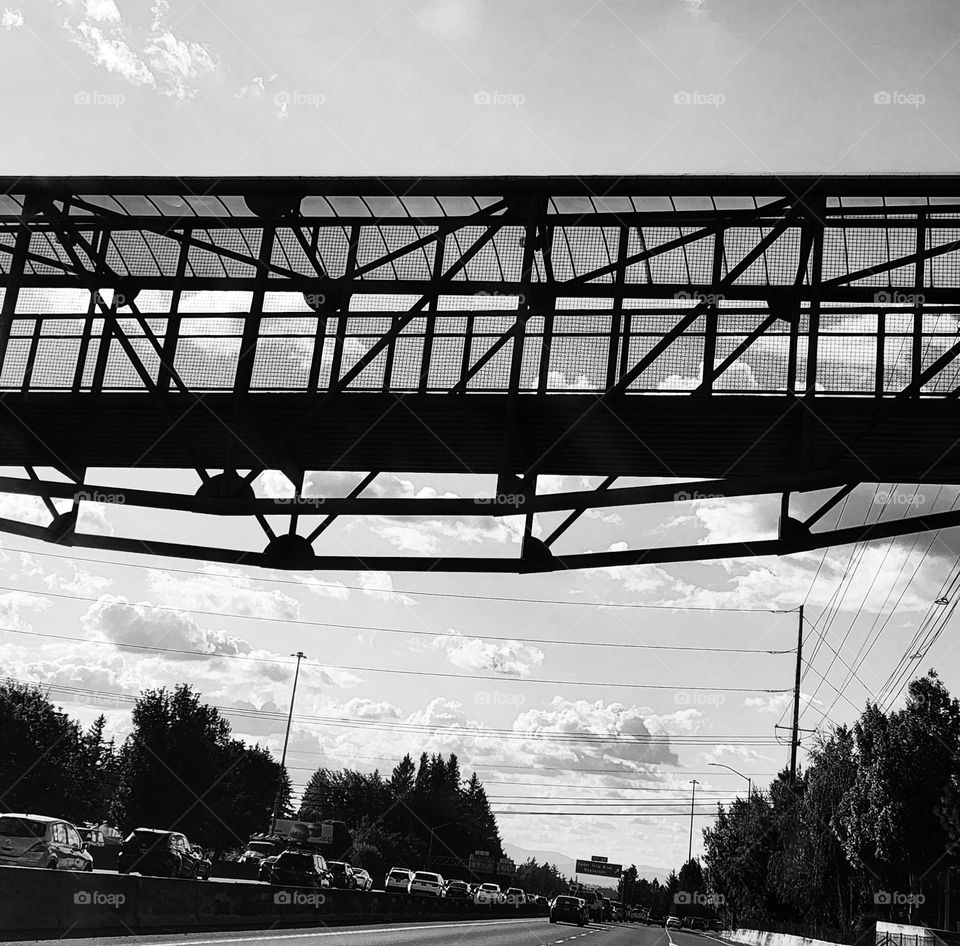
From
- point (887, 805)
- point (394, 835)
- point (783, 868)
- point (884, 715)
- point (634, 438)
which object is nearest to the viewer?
point (634, 438)

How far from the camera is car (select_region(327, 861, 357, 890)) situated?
153 feet

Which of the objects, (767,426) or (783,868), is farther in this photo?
(783,868)

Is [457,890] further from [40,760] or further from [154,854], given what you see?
[154,854]

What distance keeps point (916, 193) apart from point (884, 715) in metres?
25.4

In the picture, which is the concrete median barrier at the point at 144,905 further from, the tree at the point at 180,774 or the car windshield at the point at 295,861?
the tree at the point at 180,774

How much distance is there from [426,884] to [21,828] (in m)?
35.4

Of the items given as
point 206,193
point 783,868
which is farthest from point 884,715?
point 206,193

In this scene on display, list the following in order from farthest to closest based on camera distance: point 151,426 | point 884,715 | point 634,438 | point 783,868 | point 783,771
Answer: point 783,771
point 783,868
point 884,715
point 151,426
point 634,438

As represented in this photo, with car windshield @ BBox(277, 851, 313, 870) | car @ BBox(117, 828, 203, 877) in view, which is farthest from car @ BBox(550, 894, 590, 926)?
car @ BBox(117, 828, 203, 877)

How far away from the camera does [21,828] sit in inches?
1000

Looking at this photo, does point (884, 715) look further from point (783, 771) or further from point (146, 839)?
point (783, 771)

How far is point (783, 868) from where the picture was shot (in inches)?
1799

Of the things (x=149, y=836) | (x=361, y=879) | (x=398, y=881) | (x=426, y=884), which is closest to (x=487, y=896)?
(x=398, y=881)

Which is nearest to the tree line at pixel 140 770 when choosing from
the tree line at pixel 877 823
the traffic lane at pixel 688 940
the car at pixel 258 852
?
the car at pixel 258 852
